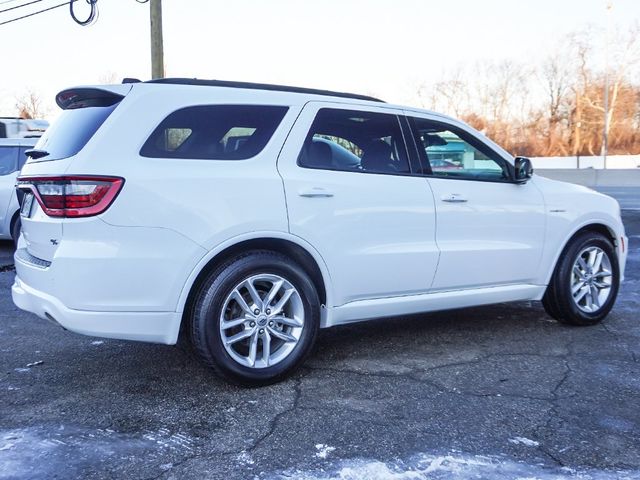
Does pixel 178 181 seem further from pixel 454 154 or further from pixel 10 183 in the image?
pixel 10 183

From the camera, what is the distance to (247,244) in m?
3.72

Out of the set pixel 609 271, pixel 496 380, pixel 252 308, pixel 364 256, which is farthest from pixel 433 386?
pixel 609 271

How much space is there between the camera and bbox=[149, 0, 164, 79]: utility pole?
12.8 meters

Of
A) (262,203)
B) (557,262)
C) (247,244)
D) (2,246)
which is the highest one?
(262,203)

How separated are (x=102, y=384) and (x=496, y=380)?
7.91ft

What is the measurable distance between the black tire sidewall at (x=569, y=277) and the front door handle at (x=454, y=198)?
1.22 m

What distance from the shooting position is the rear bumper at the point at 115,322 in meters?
3.39

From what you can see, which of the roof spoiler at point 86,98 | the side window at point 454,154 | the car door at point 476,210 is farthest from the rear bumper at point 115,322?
the side window at point 454,154

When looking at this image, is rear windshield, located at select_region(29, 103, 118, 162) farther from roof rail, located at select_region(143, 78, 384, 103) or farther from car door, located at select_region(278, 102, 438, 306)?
car door, located at select_region(278, 102, 438, 306)

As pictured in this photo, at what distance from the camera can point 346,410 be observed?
342 centimetres

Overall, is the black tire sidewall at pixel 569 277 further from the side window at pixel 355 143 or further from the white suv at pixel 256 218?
the side window at pixel 355 143

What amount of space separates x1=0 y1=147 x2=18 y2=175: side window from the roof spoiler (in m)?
6.85

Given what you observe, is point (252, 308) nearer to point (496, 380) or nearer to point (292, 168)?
point (292, 168)

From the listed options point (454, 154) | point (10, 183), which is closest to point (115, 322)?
point (454, 154)
